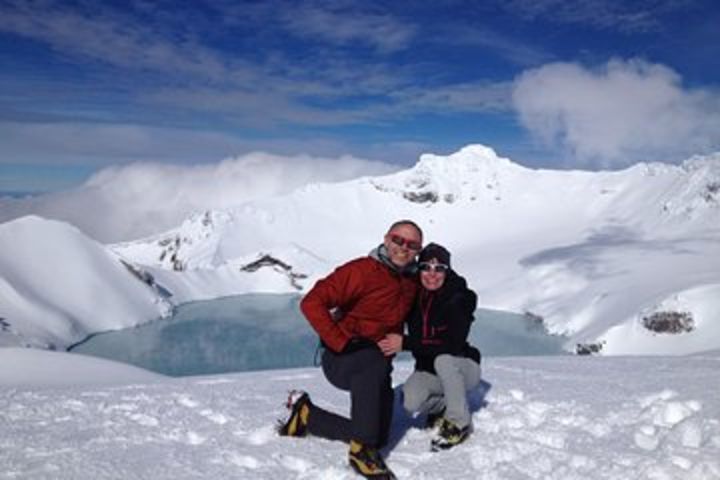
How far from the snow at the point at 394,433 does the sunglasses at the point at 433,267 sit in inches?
63.1

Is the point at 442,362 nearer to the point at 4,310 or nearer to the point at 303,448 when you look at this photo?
the point at 303,448

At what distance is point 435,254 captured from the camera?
557 centimetres

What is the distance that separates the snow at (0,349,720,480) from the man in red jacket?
369 mm

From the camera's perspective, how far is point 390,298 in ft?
18.0

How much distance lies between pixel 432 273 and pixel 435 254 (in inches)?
6.7

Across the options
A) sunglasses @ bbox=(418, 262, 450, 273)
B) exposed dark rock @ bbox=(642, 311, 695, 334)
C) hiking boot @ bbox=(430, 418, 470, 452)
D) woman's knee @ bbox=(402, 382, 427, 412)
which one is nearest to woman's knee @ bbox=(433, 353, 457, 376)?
woman's knee @ bbox=(402, 382, 427, 412)

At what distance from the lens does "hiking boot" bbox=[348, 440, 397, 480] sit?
16.2 feet

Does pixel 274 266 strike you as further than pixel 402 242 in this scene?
Yes

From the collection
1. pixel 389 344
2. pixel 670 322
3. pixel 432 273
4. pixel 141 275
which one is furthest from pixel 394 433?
pixel 141 275

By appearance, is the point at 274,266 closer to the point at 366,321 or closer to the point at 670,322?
the point at 670,322

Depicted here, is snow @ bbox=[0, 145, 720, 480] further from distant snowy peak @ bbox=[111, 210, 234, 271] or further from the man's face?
the man's face

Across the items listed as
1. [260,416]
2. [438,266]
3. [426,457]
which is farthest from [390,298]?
[260,416]

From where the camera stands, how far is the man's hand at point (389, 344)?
17.9ft

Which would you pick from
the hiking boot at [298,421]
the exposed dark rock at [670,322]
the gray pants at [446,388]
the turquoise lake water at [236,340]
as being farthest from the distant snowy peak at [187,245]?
the gray pants at [446,388]
